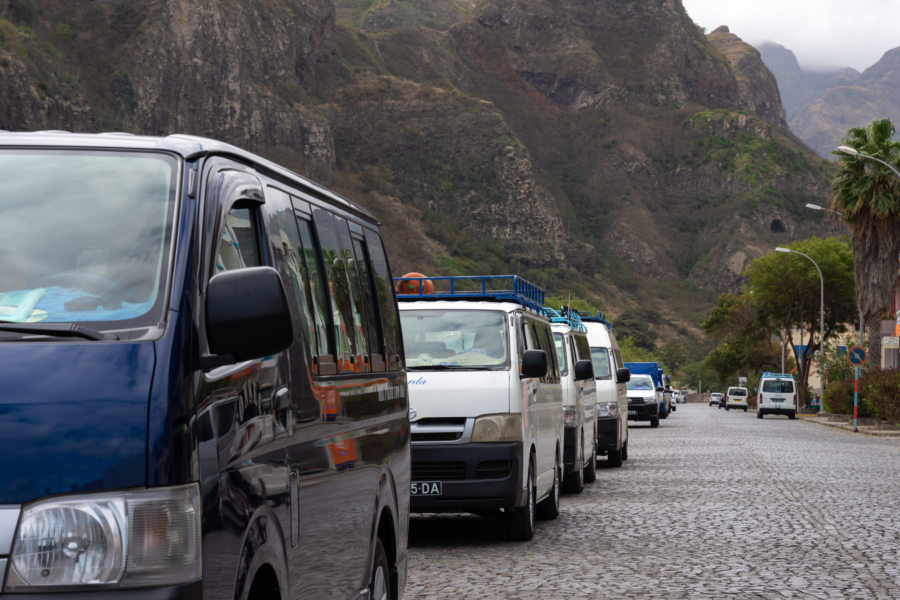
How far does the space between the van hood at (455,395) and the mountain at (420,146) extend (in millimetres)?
89607

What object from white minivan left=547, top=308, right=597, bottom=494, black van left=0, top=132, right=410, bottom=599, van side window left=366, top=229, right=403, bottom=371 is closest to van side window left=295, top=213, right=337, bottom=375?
black van left=0, top=132, right=410, bottom=599

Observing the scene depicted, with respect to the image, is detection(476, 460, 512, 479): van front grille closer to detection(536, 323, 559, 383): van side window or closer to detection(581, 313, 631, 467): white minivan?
detection(536, 323, 559, 383): van side window

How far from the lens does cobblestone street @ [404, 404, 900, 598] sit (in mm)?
9281

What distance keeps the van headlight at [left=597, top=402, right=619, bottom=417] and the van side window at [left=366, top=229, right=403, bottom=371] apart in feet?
50.2

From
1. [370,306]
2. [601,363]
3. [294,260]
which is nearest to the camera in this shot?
[294,260]

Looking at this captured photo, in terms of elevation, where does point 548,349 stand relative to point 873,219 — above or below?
below

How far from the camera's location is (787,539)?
12.1 meters

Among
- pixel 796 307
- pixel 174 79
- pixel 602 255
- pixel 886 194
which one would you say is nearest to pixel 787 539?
pixel 886 194

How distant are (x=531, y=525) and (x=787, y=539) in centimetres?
237

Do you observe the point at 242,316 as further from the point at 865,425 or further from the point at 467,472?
the point at 865,425

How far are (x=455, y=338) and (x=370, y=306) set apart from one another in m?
5.59

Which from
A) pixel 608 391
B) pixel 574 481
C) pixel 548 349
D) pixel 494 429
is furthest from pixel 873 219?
pixel 494 429

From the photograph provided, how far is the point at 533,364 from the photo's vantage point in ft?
38.7

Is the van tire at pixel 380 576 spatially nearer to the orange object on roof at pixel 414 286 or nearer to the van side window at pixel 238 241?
the van side window at pixel 238 241
